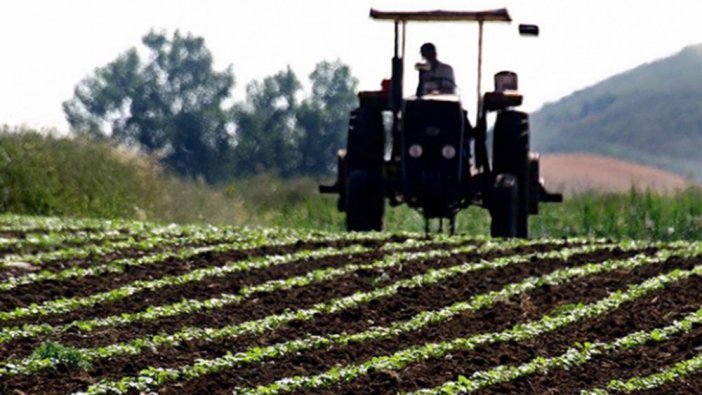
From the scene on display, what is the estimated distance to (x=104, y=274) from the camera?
43.1ft

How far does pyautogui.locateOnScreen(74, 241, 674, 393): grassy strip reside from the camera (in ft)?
29.3

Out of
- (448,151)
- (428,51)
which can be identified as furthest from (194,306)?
(428,51)

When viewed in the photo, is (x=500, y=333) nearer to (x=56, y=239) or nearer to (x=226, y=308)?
(x=226, y=308)

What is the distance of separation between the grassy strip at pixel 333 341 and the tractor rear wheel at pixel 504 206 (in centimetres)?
247

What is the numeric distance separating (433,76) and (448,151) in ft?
2.41

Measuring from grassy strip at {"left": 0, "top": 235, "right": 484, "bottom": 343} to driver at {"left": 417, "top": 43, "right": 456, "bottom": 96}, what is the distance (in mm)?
2698

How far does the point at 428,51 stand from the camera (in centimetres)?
1622

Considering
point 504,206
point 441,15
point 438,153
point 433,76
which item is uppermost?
point 441,15

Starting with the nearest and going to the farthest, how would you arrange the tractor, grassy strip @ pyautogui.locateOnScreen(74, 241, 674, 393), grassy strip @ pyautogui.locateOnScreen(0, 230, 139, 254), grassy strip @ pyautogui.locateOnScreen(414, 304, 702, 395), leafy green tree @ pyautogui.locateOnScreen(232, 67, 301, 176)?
grassy strip @ pyautogui.locateOnScreen(74, 241, 674, 393), grassy strip @ pyautogui.locateOnScreen(414, 304, 702, 395), grassy strip @ pyautogui.locateOnScreen(0, 230, 139, 254), the tractor, leafy green tree @ pyautogui.locateOnScreen(232, 67, 301, 176)

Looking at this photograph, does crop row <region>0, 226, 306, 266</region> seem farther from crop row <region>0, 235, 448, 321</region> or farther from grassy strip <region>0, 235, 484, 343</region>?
grassy strip <region>0, 235, 484, 343</region>

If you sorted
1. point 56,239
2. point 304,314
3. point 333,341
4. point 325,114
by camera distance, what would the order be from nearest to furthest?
point 333,341 < point 304,314 < point 56,239 < point 325,114

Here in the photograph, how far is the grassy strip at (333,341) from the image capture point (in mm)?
8945

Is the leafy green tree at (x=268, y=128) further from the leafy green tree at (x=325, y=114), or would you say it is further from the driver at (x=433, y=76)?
the driver at (x=433, y=76)

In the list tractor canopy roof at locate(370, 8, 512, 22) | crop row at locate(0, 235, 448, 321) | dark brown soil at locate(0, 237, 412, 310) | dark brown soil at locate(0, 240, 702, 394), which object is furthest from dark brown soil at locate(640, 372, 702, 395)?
tractor canopy roof at locate(370, 8, 512, 22)
